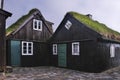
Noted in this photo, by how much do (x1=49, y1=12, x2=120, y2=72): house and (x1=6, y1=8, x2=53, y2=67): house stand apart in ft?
4.07

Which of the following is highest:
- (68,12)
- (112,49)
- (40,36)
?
(68,12)

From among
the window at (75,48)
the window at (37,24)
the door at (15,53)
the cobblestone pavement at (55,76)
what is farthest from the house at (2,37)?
the window at (37,24)

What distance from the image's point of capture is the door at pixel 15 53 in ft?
67.4

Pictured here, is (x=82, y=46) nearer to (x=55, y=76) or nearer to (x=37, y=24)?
(x=55, y=76)

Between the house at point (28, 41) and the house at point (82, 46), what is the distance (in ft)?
4.07

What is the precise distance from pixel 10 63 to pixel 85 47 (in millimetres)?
7467

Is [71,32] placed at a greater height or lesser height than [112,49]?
greater

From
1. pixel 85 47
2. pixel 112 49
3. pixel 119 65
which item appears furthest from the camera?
pixel 119 65

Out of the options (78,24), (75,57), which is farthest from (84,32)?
(75,57)

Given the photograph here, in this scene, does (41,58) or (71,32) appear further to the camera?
(41,58)

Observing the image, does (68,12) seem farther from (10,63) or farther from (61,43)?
(10,63)

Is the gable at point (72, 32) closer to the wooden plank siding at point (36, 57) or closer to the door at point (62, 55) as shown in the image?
the door at point (62, 55)

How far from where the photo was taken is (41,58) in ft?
76.9

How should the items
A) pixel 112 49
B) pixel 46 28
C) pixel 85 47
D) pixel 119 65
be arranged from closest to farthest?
pixel 85 47, pixel 112 49, pixel 119 65, pixel 46 28
